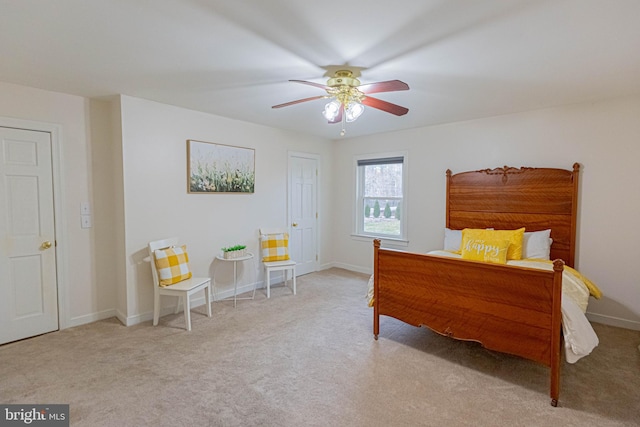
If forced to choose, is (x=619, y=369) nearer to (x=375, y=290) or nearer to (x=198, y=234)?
(x=375, y=290)

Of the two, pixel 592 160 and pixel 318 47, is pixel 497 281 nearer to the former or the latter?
pixel 318 47

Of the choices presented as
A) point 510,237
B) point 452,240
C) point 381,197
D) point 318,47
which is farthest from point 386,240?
point 318,47

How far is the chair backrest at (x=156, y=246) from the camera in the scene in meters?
3.22

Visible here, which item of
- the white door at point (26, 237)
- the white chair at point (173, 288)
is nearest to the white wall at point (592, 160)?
the white chair at point (173, 288)

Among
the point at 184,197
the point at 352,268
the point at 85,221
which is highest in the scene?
the point at 184,197

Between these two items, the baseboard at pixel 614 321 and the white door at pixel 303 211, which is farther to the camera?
the white door at pixel 303 211

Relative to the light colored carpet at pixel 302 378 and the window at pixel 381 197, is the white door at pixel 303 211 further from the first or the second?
the light colored carpet at pixel 302 378

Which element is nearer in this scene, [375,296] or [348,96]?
[348,96]

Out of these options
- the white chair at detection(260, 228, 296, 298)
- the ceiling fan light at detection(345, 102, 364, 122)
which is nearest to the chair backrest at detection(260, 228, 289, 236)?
the white chair at detection(260, 228, 296, 298)

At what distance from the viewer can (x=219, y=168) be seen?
403 centimetres

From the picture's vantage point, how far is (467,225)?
163 inches

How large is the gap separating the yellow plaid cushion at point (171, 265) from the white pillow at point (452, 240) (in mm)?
3175

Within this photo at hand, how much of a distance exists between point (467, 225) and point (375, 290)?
74.2 inches

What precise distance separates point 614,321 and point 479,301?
2144 mm
